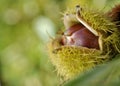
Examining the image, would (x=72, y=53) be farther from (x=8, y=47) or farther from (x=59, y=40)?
(x=8, y=47)

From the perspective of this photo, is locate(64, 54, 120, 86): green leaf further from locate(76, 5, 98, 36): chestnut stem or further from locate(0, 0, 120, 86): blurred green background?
locate(0, 0, 120, 86): blurred green background

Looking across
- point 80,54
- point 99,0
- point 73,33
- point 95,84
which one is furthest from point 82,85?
point 99,0

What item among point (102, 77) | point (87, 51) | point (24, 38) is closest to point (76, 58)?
point (87, 51)

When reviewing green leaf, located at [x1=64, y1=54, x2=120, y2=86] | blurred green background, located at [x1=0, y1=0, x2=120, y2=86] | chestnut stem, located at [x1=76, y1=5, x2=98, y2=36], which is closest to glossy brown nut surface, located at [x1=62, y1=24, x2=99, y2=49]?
chestnut stem, located at [x1=76, y1=5, x2=98, y2=36]

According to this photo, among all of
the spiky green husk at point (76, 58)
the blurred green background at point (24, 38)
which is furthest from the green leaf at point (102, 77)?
the blurred green background at point (24, 38)

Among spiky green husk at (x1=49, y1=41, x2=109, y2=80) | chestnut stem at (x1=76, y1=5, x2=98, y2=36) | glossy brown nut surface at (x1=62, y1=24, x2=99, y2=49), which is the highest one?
chestnut stem at (x1=76, y1=5, x2=98, y2=36)

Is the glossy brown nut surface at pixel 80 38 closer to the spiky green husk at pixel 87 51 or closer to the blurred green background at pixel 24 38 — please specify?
the spiky green husk at pixel 87 51
